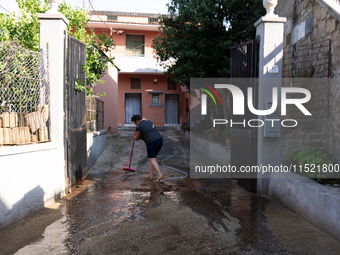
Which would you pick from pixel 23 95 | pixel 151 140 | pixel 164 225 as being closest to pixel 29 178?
pixel 23 95

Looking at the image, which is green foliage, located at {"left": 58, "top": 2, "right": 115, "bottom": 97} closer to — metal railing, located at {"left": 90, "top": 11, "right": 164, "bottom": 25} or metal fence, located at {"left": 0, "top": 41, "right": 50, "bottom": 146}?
metal fence, located at {"left": 0, "top": 41, "right": 50, "bottom": 146}

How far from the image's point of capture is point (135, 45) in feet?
67.9

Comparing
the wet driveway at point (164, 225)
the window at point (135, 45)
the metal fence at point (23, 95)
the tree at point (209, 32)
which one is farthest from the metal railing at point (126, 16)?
the wet driveway at point (164, 225)

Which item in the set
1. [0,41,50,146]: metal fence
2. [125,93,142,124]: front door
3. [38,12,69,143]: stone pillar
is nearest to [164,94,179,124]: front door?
[125,93,142,124]: front door

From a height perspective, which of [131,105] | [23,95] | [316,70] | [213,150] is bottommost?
[213,150]

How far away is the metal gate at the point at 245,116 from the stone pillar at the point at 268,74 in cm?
14

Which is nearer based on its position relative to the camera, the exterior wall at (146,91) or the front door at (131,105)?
the exterior wall at (146,91)

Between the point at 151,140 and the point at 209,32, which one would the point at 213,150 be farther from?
the point at 209,32

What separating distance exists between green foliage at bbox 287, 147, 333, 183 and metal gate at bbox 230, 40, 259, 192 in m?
0.84

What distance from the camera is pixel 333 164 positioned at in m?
4.48

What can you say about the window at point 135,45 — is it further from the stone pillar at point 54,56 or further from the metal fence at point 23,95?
the metal fence at point 23,95

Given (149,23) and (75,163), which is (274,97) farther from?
(149,23)

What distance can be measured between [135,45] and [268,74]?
16.9 m

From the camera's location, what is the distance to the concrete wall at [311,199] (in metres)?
3.30
